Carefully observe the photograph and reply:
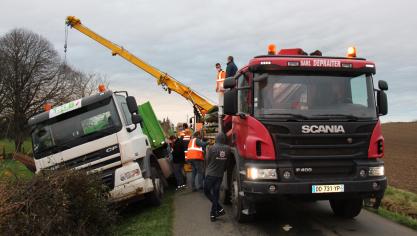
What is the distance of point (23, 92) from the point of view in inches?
1522

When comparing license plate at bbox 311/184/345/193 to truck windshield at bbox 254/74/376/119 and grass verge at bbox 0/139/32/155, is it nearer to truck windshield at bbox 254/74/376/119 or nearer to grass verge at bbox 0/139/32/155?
truck windshield at bbox 254/74/376/119

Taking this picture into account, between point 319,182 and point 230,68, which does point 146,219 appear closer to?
point 319,182

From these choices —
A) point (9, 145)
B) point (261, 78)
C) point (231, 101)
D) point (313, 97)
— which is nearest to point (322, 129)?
point (313, 97)

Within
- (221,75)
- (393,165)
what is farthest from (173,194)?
(393,165)

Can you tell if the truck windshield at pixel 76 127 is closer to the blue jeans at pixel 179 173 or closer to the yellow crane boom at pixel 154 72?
the blue jeans at pixel 179 173

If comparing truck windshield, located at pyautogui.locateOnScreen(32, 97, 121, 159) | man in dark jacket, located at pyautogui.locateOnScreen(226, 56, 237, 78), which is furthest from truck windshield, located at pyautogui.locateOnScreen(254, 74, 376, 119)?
man in dark jacket, located at pyautogui.locateOnScreen(226, 56, 237, 78)

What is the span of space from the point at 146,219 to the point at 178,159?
4.64 metres

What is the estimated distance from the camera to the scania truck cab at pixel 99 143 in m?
9.48

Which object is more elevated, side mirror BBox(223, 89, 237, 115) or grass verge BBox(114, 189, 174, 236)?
side mirror BBox(223, 89, 237, 115)

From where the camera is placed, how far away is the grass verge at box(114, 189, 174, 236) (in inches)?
320

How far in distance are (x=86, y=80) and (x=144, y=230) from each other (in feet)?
126

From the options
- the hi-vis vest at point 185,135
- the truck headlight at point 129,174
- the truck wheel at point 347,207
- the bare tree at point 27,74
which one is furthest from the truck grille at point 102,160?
the bare tree at point 27,74

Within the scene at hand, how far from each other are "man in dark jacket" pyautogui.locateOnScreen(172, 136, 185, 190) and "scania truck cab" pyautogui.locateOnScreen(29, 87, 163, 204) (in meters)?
3.62

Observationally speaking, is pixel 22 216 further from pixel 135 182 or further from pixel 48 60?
pixel 48 60
